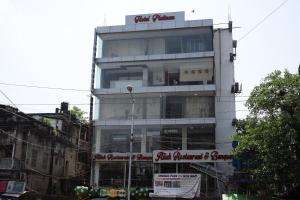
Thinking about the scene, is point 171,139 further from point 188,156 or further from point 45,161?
point 45,161

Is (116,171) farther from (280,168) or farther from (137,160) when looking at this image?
(280,168)

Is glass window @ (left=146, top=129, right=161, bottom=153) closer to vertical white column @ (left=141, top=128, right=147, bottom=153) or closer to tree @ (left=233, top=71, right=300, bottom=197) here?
vertical white column @ (left=141, top=128, right=147, bottom=153)

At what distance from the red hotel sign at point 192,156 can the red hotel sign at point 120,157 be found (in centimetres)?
229

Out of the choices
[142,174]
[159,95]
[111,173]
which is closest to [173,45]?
[159,95]

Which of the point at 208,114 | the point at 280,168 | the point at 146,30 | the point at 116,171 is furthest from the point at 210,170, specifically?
the point at 146,30

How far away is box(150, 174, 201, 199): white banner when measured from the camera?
101 ft

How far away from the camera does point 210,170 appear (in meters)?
36.7

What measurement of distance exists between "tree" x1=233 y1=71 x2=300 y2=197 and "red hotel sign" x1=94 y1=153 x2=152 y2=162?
42.4ft

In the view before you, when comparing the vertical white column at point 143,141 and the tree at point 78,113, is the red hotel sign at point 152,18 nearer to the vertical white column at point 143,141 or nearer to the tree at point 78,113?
the vertical white column at point 143,141

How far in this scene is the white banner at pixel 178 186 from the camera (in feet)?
101

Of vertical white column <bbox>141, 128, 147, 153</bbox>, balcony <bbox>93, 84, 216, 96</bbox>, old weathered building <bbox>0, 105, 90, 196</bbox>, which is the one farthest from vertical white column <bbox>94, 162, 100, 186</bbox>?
balcony <bbox>93, 84, 216, 96</bbox>

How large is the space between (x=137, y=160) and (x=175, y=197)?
29.2 feet

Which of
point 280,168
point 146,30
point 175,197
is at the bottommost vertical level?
point 175,197

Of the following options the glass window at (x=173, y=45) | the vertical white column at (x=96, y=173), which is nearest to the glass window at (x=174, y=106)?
the glass window at (x=173, y=45)
